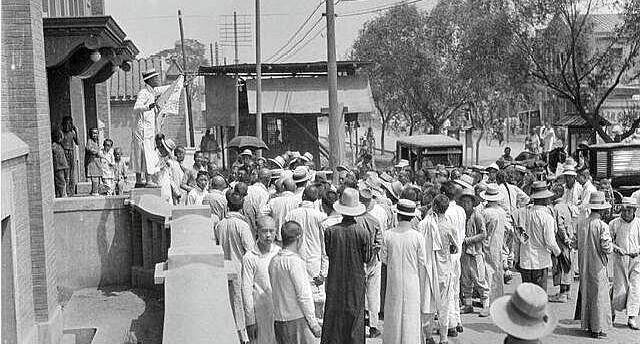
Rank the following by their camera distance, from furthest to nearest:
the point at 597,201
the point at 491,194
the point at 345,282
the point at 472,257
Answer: the point at 472,257 → the point at 491,194 → the point at 597,201 → the point at 345,282

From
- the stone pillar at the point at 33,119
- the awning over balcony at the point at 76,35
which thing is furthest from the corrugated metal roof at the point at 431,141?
the stone pillar at the point at 33,119

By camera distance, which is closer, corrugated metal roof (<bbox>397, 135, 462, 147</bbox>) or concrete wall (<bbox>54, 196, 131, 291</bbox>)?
concrete wall (<bbox>54, 196, 131, 291</bbox>)

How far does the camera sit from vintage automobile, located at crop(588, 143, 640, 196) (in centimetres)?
1948

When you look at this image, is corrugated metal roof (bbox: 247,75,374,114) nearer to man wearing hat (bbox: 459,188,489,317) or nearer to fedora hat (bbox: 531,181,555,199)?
man wearing hat (bbox: 459,188,489,317)

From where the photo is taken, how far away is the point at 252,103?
30.1m

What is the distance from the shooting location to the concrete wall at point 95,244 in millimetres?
10867

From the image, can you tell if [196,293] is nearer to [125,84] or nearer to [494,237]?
[494,237]

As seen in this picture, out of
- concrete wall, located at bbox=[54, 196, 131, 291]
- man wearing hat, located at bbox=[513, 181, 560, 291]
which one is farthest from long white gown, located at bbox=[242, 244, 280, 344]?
man wearing hat, located at bbox=[513, 181, 560, 291]

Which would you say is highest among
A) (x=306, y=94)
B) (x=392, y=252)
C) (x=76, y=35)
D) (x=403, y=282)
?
(x=76, y=35)

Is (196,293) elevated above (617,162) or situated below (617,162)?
below

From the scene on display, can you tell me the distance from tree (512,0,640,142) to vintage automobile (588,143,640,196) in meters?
7.23

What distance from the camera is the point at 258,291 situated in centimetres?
790

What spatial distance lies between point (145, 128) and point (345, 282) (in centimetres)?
434

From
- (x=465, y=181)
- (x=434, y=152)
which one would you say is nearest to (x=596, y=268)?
(x=465, y=181)
